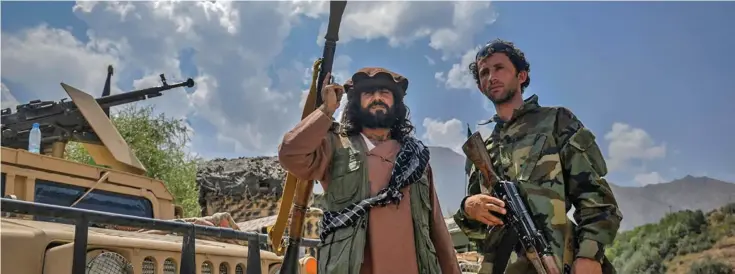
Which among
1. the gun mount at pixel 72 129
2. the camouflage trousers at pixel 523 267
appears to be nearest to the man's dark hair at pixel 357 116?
the camouflage trousers at pixel 523 267

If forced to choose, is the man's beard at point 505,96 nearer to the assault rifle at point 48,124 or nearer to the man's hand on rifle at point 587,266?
the man's hand on rifle at point 587,266

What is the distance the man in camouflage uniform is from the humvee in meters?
1.44

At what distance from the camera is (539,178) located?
8.49 feet

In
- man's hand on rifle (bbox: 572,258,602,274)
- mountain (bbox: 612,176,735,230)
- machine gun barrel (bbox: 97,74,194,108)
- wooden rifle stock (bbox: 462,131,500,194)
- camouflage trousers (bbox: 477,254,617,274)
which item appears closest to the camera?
man's hand on rifle (bbox: 572,258,602,274)

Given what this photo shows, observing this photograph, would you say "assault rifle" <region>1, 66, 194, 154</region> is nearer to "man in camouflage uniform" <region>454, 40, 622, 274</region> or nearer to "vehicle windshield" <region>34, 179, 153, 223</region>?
"vehicle windshield" <region>34, 179, 153, 223</region>

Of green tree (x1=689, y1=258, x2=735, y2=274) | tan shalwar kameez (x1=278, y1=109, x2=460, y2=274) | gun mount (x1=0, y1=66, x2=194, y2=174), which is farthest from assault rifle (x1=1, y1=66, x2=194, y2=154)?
green tree (x1=689, y1=258, x2=735, y2=274)

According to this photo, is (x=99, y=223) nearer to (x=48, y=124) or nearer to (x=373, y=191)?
(x=373, y=191)

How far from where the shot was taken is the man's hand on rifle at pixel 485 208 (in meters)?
2.55

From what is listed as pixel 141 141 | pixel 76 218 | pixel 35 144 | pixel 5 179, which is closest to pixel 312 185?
pixel 76 218

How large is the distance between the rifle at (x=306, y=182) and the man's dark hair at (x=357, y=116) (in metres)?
0.15

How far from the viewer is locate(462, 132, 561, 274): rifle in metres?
2.43

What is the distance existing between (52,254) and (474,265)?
6.04m

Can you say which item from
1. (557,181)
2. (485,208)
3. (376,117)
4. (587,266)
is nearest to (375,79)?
(376,117)

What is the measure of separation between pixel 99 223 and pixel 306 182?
0.99m
